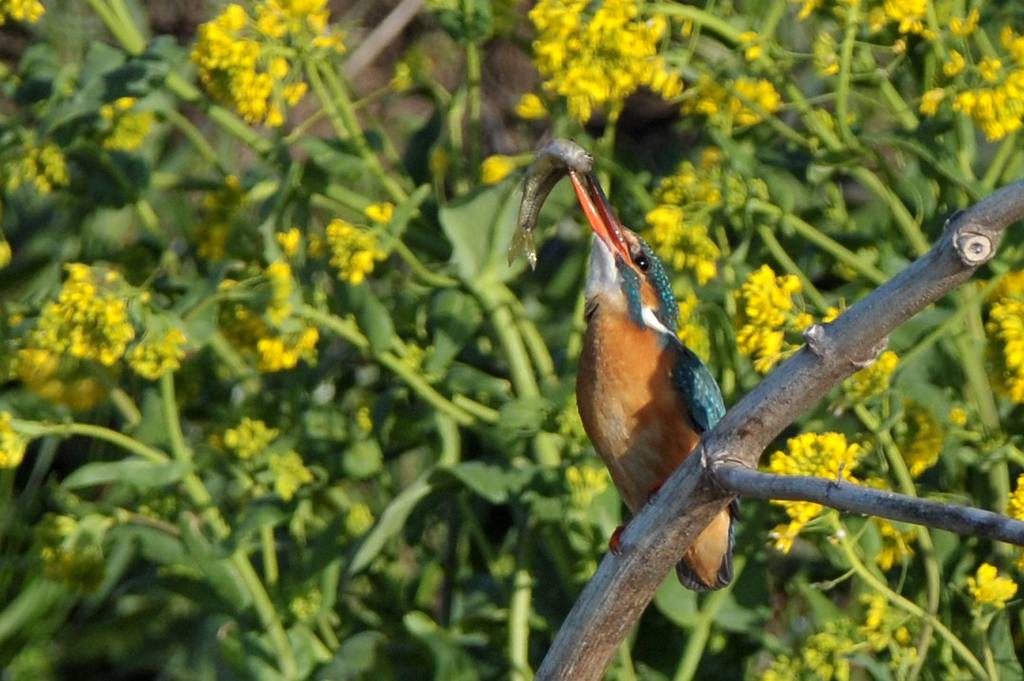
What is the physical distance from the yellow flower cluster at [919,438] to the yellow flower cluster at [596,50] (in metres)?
0.59

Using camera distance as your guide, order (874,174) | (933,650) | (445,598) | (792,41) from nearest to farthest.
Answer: (933,650) < (874,174) < (445,598) < (792,41)

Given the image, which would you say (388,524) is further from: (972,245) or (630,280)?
(972,245)

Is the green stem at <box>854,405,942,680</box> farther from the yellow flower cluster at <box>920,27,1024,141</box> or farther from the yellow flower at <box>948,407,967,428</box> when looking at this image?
the yellow flower cluster at <box>920,27,1024,141</box>

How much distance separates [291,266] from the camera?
282 cm

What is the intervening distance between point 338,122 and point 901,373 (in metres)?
0.99

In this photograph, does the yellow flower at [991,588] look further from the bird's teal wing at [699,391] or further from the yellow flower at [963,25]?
the yellow flower at [963,25]

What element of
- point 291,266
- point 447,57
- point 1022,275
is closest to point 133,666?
point 291,266

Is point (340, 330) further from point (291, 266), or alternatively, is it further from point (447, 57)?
point (447, 57)

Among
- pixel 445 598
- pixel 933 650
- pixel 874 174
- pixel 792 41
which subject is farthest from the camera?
pixel 792 41

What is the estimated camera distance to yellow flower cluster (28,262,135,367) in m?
2.49

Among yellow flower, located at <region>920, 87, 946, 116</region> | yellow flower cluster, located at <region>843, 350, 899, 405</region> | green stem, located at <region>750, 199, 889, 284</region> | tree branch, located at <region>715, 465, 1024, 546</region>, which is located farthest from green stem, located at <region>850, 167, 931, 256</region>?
tree branch, located at <region>715, 465, 1024, 546</region>

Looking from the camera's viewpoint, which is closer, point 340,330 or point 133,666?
point 340,330

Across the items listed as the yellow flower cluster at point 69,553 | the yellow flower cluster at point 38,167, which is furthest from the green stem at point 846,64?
the yellow flower cluster at point 69,553

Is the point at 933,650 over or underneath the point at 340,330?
underneath
